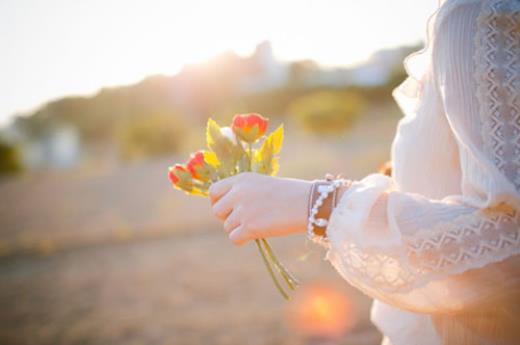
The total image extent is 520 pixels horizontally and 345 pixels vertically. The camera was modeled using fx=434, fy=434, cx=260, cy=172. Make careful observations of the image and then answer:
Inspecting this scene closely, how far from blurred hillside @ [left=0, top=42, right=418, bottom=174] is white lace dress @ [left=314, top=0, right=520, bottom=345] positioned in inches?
544

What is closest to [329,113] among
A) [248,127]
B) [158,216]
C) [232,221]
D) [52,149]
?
[158,216]

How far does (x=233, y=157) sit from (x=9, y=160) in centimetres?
1557

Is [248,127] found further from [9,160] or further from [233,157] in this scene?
[9,160]

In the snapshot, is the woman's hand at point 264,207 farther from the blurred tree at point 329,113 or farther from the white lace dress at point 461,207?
the blurred tree at point 329,113

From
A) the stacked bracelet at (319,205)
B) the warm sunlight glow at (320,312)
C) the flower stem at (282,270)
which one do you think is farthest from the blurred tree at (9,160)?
the stacked bracelet at (319,205)

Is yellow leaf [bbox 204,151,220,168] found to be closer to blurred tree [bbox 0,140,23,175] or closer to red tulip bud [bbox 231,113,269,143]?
red tulip bud [bbox 231,113,269,143]

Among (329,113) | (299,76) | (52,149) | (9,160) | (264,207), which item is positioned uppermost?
(264,207)

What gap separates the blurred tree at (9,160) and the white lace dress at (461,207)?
15.8 metres

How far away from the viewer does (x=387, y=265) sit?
1.00 m

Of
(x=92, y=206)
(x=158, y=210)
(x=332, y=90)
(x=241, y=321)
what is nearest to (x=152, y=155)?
(x=92, y=206)

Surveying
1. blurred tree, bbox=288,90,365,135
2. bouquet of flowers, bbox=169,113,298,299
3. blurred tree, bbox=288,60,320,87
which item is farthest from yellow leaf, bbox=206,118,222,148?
blurred tree, bbox=288,60,320,87

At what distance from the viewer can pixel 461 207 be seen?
967mm

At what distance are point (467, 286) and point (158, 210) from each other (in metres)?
8.24

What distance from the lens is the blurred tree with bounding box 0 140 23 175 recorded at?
14297 mm
